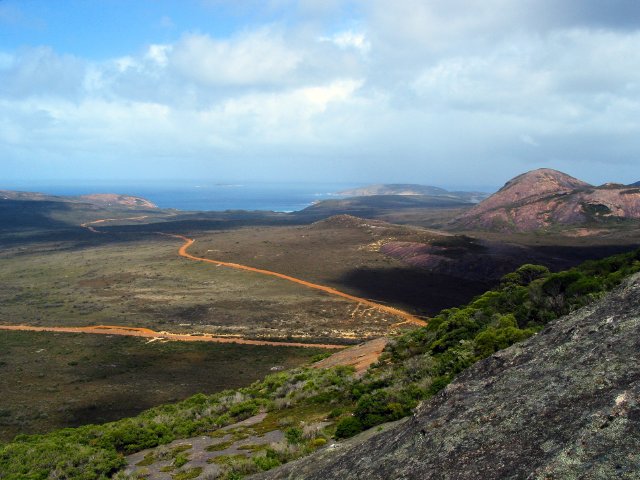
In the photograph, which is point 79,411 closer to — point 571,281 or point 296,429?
point 296,429

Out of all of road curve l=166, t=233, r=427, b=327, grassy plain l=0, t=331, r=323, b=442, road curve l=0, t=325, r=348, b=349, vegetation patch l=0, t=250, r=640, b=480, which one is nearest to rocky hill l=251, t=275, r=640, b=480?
vegetation patch l=0, t=250, r=640, b=480

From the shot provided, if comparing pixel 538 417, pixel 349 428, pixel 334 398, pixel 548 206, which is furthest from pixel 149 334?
pixel 548 206

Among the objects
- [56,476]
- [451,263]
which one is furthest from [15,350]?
[451,263]

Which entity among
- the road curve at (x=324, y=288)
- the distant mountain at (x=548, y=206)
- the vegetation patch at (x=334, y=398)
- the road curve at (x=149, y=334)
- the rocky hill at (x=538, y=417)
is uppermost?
the distant mountain at (x=548, y=206)

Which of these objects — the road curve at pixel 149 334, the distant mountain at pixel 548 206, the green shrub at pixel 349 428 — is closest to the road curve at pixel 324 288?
the road curve at pixel 149 334

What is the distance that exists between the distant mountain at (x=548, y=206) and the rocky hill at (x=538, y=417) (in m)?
127

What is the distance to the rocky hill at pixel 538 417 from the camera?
16.2 ft

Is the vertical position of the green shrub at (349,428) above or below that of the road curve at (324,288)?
above

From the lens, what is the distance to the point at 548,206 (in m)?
135

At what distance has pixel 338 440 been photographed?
11844 millimetres

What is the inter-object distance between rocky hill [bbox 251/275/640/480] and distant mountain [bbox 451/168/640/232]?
5004 inches

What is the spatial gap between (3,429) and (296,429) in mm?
19881

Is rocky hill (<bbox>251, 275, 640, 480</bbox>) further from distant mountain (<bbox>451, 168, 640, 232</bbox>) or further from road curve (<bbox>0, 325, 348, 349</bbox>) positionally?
distant mountain (<bbox>451, 168, 640, 232</bbox>)

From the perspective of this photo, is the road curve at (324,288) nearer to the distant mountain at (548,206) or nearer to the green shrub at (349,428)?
the green shrub at (349,428)
